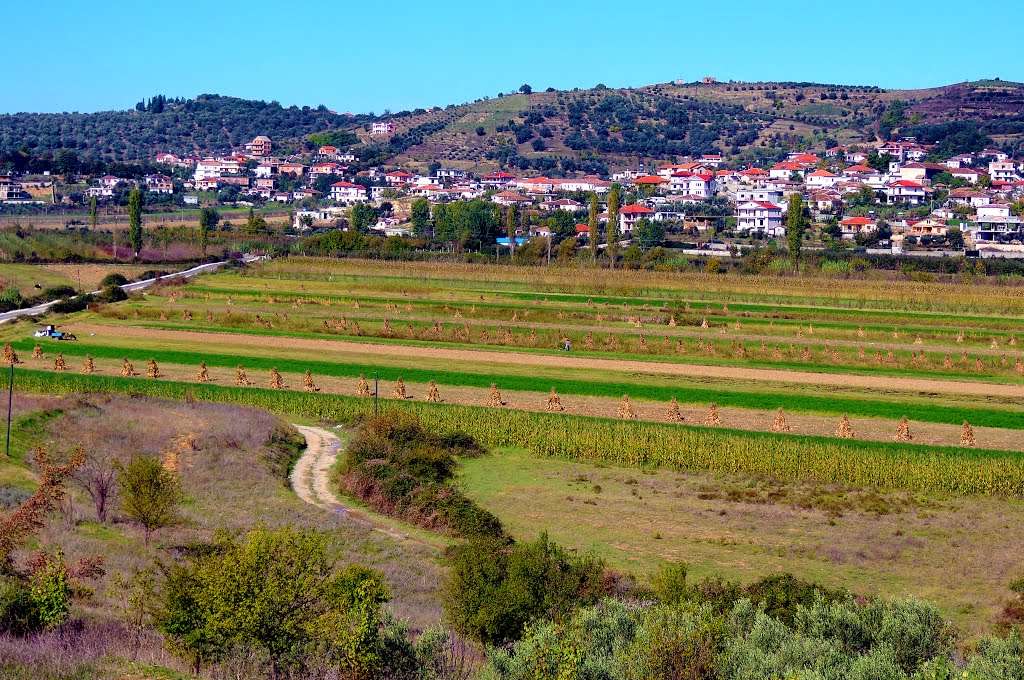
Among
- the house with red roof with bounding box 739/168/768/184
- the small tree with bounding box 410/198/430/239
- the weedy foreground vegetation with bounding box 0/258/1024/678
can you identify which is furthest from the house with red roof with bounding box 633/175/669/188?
the weedy foreground vegetation with bounding box 0/258/1024/678

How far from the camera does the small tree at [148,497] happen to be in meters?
26.1

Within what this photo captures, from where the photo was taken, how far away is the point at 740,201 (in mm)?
152750

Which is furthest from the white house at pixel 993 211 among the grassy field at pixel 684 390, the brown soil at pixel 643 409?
the brown soil at pixel 643 409

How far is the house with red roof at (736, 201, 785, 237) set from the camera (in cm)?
13675

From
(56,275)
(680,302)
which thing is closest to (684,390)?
(680,302)

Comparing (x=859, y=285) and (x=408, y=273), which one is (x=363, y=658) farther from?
(x=408, y=273)

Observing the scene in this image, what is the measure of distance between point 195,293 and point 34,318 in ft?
49.2

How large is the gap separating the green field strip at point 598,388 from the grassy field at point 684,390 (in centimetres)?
17

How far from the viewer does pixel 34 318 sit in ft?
221

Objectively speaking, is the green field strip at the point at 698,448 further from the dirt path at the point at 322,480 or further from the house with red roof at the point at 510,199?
the house with red roof at the point at 510,199

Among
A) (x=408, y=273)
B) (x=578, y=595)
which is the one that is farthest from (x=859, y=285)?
(x=578, y=595)

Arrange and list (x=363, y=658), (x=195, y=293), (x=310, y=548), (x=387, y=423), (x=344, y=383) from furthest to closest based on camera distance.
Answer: (x=195, y=293) → (x=344, y=383) → (x=387, y=423) → (x=310, y=548) → (x=363, y=658)

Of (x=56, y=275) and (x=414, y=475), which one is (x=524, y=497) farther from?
(x=56, y=275)

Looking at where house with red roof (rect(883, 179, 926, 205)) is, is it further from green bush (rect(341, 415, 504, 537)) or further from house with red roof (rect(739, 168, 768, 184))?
green bush (rect(341, 415, 504, 537))
